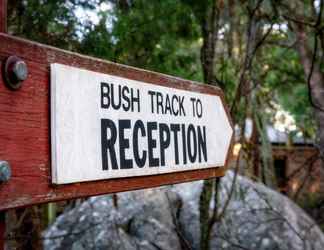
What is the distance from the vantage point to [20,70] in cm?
114

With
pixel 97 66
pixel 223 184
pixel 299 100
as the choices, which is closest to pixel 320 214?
pixel 299 100

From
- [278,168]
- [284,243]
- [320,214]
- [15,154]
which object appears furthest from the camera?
[278,168]

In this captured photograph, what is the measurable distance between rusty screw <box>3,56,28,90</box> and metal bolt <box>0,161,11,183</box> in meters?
0.18

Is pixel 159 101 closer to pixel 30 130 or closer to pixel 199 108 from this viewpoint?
pixel 199 108

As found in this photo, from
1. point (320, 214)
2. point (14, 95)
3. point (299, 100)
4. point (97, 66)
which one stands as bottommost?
point (320, 214)

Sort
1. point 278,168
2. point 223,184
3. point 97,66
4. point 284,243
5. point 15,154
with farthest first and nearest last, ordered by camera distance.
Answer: point 278,168 → point 223,184 → point 284,243 → point 97,66 → point 15,154

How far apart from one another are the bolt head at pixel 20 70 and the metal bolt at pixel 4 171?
7.8 inches

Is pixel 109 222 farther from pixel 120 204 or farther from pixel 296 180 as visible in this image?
pixel 296 180

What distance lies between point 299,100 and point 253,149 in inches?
86.5

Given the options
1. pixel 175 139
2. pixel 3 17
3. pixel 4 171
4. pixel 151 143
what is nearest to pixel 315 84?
pixel 175 139

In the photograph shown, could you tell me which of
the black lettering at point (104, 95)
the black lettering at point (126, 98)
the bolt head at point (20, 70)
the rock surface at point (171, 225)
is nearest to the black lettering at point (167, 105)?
the black lettering at point (126, 98)

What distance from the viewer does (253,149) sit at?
8.80 meters

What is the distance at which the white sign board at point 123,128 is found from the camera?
49.5 inches

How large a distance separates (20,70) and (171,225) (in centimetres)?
335
